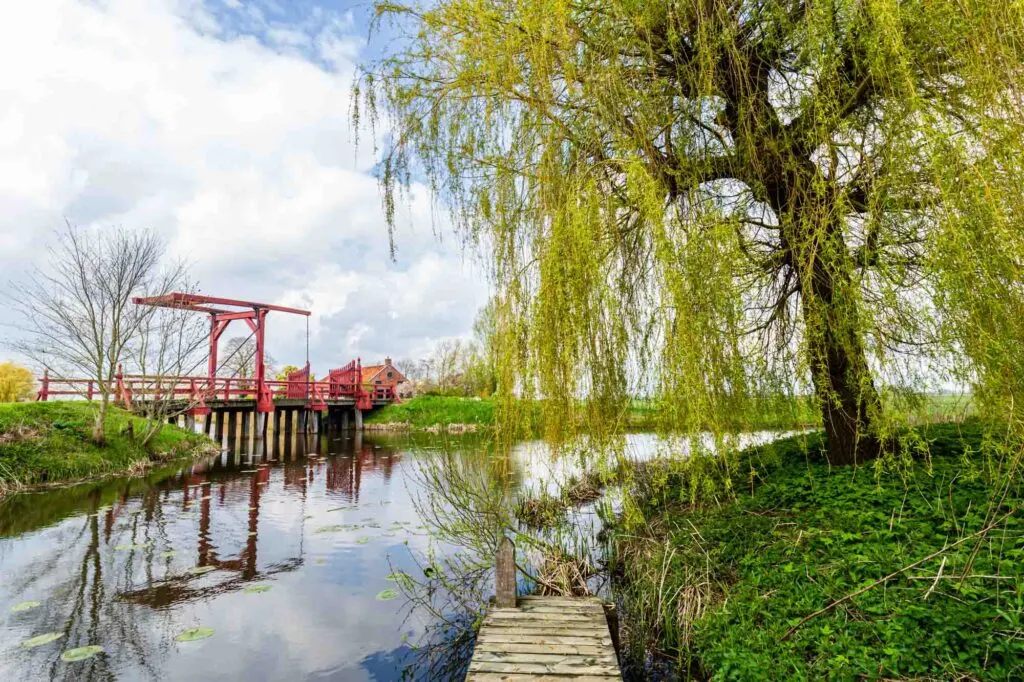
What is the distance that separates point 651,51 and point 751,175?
106cm

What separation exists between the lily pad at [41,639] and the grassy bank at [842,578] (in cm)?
407

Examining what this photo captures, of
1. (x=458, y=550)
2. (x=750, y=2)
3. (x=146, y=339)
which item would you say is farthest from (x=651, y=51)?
(x=146, y=339)

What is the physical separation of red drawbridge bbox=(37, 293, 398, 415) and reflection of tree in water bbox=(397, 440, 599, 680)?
9585 millimetres

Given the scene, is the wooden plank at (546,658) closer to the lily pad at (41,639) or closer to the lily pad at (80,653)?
the lily pad at (80,653)

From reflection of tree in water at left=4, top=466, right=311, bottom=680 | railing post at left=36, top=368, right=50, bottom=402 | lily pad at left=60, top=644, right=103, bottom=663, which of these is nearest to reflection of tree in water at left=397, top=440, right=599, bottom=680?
reflection of tree in water at left=4, top=466, right=311, bottom=680

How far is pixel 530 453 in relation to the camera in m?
3.26

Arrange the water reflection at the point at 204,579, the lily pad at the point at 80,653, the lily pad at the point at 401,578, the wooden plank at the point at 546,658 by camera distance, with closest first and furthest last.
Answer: the wooden plank at the point at 546,658 → the lily pad at the point at 80,653 → the water reflection at the point at 204,579 → the lily pad at the point at 401,578

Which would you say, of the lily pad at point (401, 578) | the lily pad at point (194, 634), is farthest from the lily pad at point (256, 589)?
the lily pad at point (401, 578)

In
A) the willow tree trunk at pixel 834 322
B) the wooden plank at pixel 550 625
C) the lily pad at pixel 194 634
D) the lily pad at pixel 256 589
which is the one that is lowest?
the lily pad at pixel 194 634

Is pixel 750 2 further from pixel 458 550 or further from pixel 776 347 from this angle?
pixel 458 550

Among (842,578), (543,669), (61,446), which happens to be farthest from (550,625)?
(61,446)

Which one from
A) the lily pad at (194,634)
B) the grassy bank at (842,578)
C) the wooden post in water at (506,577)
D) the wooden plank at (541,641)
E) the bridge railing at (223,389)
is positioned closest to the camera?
the grassy bank at (842,578)

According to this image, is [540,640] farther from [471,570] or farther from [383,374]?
[383,374]

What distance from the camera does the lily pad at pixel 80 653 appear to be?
363 cm
